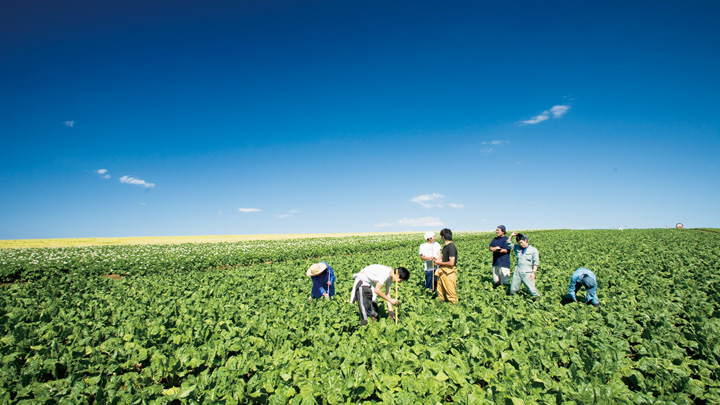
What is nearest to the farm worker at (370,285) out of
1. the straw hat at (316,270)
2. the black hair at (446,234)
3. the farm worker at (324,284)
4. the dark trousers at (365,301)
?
the dark trousers at (365,301)

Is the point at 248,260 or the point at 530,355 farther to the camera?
the point at 248,260

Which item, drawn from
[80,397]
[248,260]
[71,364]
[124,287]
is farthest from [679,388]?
[248,260]

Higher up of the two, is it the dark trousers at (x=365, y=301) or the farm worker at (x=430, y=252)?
the farm worker at (x=430, y=252)

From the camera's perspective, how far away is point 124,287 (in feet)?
37.3

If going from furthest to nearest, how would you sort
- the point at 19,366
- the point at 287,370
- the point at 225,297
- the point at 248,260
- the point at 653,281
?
the point at 248,260, the point at 653,281, the point at 225,297, the point at 19,366, the point at 287,370

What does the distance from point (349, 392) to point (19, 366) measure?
5815 mm

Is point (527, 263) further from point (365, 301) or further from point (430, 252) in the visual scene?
point (365, 301)

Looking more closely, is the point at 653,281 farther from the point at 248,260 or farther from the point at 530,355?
the point at 248,260

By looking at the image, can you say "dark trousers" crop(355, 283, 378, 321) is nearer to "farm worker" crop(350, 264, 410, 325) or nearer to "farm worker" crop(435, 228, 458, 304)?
"farm worker" crop(350, 264, 410, 325)

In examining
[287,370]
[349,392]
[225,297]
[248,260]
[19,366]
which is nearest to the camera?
[349,392]

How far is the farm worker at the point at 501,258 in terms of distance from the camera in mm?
9500

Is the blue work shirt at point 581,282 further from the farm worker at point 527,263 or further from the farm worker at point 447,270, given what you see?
the farm worker at point 447,270

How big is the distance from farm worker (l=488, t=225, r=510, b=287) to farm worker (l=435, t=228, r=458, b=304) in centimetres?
205

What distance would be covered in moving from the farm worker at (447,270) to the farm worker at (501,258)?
205cm
